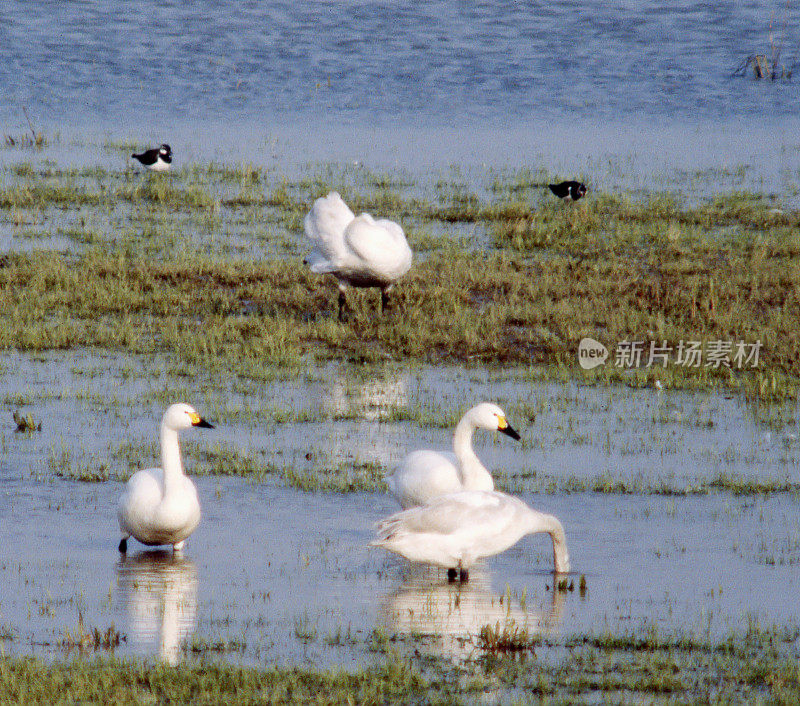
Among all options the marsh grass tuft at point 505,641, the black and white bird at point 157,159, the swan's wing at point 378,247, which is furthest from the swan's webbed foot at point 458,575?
the black and white bird at point 157,159

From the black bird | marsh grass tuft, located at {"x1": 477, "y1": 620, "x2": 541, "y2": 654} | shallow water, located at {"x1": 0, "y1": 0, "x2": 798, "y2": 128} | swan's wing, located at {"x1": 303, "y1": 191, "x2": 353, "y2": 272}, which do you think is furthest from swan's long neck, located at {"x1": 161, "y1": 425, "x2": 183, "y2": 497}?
shallow water, located at {"x1": 0, "y1": 0, "x2": 798, "y2": 128}

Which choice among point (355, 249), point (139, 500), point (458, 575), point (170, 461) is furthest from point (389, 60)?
point (458, 575)

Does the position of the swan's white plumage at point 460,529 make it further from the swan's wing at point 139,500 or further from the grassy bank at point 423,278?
the grassy bank at point 423,278

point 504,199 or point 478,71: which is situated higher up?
point 478,71

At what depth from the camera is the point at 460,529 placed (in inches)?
308

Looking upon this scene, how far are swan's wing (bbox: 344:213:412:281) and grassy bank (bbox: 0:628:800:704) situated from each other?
7646 millimetres

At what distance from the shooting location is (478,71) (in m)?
35.3

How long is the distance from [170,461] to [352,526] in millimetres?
1152

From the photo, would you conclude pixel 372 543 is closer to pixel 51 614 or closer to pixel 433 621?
pixel 433 621

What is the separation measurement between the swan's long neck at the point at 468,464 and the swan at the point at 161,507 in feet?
5.09

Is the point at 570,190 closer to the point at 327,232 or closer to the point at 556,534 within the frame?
the point at 327,232

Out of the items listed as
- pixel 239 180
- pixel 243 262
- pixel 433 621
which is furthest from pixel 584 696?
pixel 239 180

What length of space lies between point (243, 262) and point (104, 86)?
18.6 m

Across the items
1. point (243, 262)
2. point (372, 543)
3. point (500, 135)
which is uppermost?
point (500, 135)
